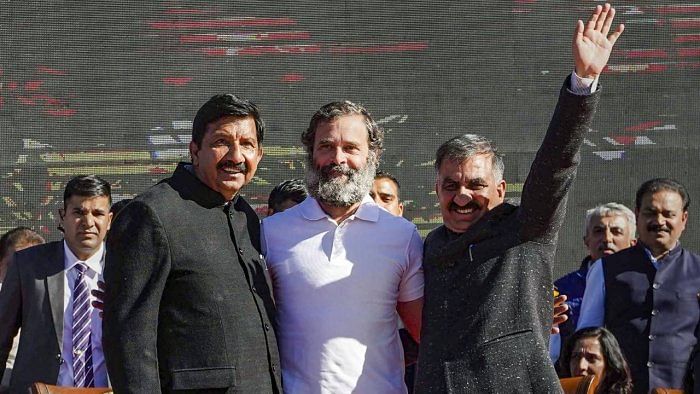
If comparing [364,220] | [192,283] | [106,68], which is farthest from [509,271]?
[106,68]

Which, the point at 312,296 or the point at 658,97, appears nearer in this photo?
the point at 312,296

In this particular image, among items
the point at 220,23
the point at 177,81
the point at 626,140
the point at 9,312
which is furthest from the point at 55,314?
the point at 626,140

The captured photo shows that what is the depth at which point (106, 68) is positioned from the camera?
226 inches

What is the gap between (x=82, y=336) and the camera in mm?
4582

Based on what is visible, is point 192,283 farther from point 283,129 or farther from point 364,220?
point 283,129

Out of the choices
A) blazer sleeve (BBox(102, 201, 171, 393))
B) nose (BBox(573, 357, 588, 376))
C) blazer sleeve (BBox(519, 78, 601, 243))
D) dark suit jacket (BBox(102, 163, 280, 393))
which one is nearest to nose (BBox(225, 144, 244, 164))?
dark suit jacket (BBox(102, 163, 280, 393))

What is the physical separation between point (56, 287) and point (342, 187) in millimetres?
1892

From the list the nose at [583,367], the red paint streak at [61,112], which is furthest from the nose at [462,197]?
the red paint streak at [61,112]

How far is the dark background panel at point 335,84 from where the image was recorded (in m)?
5.70

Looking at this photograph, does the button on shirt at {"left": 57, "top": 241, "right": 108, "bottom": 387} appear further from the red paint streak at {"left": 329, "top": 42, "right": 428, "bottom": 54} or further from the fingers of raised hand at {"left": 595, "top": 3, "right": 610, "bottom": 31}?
the fingers of raised hand at {"left": 595, "top": 3, "right": 610, "bottom": 31}

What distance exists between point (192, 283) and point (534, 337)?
81 centimetres

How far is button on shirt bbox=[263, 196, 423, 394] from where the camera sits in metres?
3.00

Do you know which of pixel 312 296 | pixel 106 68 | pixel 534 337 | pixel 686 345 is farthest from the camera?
pixel 106 68

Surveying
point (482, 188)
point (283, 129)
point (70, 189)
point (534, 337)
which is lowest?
point (534, 337)
